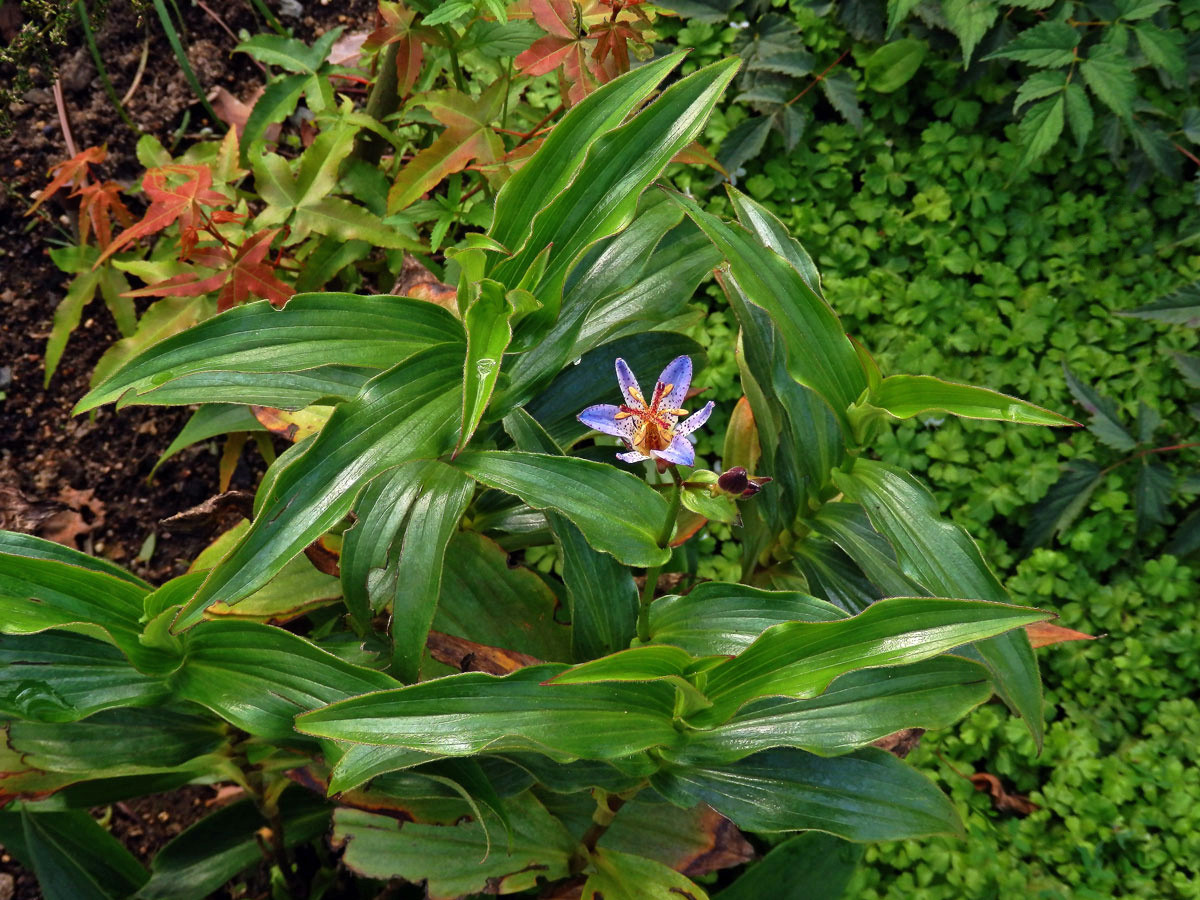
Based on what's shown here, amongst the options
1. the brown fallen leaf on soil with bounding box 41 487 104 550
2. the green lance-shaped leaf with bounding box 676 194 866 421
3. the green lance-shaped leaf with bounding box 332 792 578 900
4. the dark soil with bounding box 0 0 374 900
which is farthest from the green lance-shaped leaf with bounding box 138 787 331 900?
the green lance-shaped leaf with bounding box 676 194 866 421

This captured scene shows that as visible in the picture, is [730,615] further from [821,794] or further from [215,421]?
[215,421]

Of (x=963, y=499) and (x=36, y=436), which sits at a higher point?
(x=36, y=436)

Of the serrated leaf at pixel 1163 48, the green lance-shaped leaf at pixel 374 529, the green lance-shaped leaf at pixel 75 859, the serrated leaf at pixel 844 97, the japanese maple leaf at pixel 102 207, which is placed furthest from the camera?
the serrated leaf at pixel 844 97

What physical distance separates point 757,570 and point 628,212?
0.63 metres

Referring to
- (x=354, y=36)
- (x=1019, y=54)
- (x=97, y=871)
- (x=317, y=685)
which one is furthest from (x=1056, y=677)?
(x=354, y=36)

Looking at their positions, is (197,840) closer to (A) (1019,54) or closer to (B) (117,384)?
(B) (117,384)

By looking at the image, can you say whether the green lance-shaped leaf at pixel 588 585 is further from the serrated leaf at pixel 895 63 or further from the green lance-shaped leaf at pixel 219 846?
the serrated leaf at pixel 895 63

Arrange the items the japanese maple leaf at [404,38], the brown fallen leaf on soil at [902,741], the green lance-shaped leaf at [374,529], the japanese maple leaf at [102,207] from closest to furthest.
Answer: the green lance-shaped leaf at [374,529] → the brown fallen leaf on soil at [902,741] → the japanese maple leaf at [404,38] → the japanese maple leaf at [102,207]

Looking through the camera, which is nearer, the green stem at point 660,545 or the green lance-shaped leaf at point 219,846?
the green stem at point 660,545

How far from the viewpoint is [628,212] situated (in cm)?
98

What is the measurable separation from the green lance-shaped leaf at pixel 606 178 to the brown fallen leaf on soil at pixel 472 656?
1.24ft

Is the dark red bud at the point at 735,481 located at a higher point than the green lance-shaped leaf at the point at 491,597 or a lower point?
higher

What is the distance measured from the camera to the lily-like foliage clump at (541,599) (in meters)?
0.89

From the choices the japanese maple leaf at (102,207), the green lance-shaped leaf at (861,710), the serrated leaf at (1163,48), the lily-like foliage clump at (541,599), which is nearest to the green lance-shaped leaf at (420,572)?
the lily-like foliage clump at (541,599)
